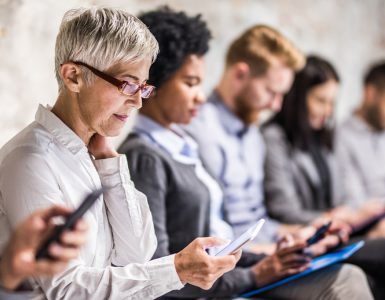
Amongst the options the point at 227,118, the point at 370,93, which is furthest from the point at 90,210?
the point at 370,93

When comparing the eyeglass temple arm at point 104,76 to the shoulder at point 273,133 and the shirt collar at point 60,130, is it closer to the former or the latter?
the shirt collar at point 60,130

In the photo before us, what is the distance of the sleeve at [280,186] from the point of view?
2.65 meters

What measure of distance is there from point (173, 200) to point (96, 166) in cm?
35

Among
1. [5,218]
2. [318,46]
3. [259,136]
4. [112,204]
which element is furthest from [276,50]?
[5,218]

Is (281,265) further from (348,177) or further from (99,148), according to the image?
(348,177)

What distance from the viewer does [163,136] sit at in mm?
1860

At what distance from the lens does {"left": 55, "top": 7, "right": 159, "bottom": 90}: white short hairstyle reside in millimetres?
1396

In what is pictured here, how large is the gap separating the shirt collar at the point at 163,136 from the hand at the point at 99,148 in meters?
0.31

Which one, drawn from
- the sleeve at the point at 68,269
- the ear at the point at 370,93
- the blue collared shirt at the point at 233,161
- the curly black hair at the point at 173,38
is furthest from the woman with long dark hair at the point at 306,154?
the sleeve at the point at 68,269

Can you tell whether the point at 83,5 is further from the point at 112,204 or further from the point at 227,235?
the point at 227,235

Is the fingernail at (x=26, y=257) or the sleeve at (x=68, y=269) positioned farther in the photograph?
the sleeve at (x=68, y=269)

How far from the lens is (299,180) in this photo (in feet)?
9.50

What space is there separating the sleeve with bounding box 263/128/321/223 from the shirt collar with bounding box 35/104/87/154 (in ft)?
4.40

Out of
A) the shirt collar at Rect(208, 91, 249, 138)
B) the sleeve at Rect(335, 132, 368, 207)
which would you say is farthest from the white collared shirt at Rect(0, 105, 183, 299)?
the sleeve at Rect(335, 132, 368, 207)
